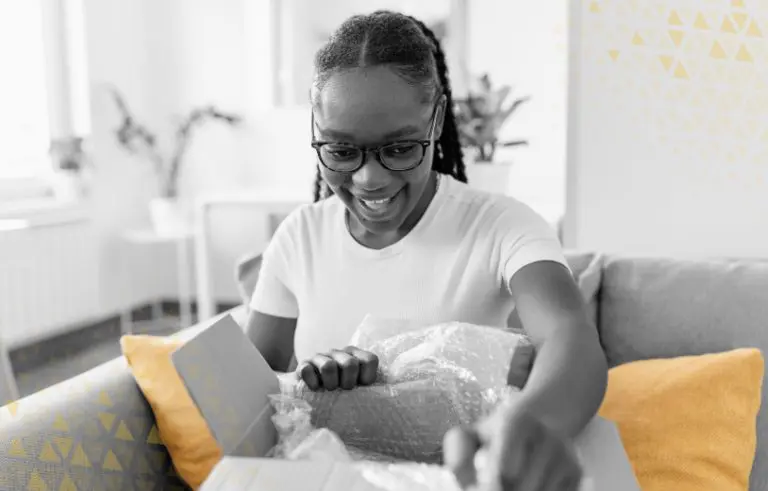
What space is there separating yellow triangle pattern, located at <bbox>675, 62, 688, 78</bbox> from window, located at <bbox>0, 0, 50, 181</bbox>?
2940mm

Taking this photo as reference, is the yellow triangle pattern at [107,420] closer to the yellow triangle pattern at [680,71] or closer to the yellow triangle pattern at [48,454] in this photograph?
the yellow triangle pattern at [48,454]

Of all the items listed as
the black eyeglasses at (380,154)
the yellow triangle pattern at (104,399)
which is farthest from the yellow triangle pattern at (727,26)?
the yellow triangle pattern at (104,399)

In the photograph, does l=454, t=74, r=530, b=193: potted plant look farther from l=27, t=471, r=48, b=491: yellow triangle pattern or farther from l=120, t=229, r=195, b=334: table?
l=120, t=229, r=195, b=334: table

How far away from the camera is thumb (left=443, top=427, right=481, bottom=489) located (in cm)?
39

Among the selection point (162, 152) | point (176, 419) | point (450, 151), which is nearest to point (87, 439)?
point (176, 419)

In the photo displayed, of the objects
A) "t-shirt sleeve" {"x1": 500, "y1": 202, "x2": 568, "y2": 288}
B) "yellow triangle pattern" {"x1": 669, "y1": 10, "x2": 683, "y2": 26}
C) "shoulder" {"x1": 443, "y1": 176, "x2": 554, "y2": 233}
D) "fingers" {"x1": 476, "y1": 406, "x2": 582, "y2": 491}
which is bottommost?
"fingers" {"x1": 476, "y1": 406, "x2": 582, "y2": 491}

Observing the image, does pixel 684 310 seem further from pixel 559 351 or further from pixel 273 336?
pixel 273 336

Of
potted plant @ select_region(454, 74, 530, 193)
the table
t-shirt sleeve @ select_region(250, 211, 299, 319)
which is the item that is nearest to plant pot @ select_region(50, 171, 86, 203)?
the table

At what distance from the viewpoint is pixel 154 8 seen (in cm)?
388

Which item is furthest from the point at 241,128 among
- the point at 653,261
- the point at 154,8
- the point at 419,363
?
the point at 419,363

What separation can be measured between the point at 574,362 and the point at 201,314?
2597mm

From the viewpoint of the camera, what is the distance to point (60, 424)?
82 cm

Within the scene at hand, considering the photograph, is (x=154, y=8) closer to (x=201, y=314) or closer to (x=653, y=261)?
(x=201, y=314)

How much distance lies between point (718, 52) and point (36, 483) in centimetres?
132
